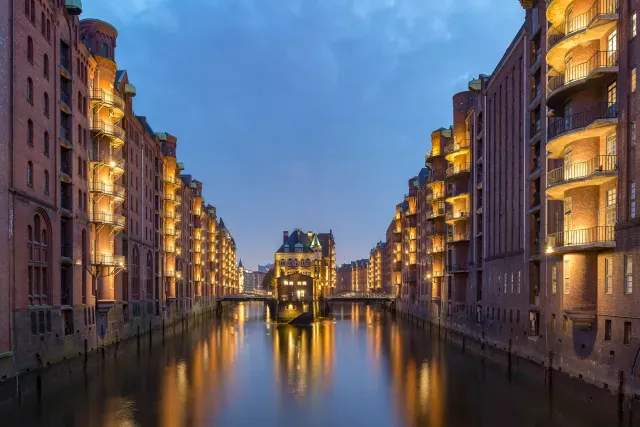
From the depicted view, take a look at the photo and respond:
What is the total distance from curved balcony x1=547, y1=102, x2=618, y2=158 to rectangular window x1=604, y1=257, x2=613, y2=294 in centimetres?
728

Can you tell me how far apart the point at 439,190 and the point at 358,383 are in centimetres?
5117

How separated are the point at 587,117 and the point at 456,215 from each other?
40.1 m

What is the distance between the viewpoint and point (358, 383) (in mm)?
43469

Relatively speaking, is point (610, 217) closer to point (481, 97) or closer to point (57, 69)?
point (481, 97)

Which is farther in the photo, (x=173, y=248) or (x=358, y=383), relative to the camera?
(x=173, y=248)

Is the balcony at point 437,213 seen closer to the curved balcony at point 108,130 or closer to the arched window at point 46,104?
the curved balcony at point 108,130

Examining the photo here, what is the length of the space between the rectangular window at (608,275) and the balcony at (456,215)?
123 feet

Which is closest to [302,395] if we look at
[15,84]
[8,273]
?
[8,273]

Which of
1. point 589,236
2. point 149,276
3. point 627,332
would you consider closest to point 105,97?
point 149,276

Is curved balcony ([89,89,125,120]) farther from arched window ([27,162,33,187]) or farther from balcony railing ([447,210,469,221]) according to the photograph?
balcony railing ([447,210,469,221])

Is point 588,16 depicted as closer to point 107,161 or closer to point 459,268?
point 459,268

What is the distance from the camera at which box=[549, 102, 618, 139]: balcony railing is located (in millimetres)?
33656

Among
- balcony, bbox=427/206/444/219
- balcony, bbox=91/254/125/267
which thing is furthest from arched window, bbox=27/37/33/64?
balcony, bbox=427/206/444/219

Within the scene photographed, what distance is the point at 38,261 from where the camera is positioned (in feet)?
145
